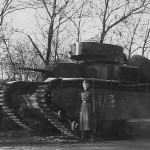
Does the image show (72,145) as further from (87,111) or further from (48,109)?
(48,109)

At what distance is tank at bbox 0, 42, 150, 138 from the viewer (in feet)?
46.6

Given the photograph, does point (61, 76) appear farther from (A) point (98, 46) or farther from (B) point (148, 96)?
(B) point (148, 96)

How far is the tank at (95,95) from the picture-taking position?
1422 cm

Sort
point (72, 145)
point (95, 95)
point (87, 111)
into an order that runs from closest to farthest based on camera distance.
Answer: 1. point (72, 145)
2. point (87, 111)
3. point (95, 95)

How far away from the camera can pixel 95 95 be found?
14.8 meters

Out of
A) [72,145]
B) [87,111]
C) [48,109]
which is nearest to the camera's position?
[72,145]

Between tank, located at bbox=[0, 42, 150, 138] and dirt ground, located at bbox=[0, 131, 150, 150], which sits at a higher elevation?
tank, located at bbox=[0, 42, 150, 138]

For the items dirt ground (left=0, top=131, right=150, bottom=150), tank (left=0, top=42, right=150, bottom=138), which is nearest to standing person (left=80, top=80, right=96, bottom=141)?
→ dirt ground (left=0, top=131, right=150, bottom=150)

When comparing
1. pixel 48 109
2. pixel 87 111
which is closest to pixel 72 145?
pixel 87 111

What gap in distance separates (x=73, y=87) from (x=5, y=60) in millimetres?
20965

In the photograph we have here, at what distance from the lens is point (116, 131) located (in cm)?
1574

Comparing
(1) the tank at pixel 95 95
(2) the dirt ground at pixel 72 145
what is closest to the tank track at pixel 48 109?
(1) the tank at pixel 95 95

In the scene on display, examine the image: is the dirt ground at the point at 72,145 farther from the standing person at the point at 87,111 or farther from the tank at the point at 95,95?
the tank at the point at 95,95

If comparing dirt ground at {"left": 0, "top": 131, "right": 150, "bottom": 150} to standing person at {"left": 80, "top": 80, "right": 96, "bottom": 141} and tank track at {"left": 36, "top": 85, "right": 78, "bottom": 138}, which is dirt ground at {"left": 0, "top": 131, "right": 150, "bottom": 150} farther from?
tank track at {"left": 36, "top": 85, "right": 78, "bottom": 138}
